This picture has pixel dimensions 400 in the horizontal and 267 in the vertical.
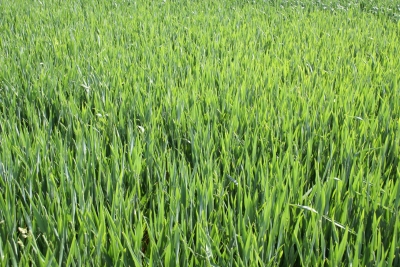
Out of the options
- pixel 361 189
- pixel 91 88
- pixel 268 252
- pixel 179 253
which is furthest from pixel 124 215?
pixel 91 88

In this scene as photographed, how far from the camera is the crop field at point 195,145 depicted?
97cm

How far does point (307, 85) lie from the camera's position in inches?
87.1

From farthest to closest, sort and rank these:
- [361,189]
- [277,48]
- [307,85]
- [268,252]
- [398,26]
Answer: [398,26] < [277,48] < [307,85] < [361,189] < [268,252]

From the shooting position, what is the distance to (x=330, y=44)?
3.29 m

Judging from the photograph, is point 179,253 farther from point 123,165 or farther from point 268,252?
point 123,165

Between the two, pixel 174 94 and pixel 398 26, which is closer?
pixel 174 94

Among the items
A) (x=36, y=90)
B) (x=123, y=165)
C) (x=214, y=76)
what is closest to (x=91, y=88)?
(x=36, y=90)

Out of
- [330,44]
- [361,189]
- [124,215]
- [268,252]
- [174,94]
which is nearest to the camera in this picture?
[268,252]

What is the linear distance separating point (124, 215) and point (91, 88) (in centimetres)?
112

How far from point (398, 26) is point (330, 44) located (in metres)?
1.44

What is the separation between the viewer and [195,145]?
1.44m

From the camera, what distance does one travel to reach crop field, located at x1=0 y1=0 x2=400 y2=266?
Answer: 3.19ft

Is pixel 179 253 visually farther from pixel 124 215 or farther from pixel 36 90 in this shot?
pixel 36 90

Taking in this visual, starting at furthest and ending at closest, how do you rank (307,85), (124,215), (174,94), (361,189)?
1. (307,85)
2. (174,94)
3. (361,189)
4. (124,215)
